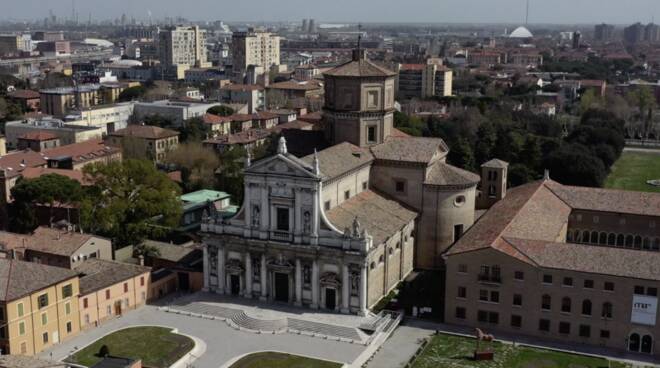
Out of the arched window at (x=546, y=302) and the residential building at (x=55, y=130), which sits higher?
the residential building at (x=55, y=130)

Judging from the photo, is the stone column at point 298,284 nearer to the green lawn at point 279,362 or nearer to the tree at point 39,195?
the green lawn at point 279,362

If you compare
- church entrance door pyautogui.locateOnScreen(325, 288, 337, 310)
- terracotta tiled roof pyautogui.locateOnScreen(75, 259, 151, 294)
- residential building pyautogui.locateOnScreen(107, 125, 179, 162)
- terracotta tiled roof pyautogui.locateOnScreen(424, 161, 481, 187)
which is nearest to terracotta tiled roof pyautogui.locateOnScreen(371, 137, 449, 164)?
terracotta tiled roof pyautogui.locateOnScreen(424, 161, 481, 187)

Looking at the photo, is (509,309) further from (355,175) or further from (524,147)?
(524,147)

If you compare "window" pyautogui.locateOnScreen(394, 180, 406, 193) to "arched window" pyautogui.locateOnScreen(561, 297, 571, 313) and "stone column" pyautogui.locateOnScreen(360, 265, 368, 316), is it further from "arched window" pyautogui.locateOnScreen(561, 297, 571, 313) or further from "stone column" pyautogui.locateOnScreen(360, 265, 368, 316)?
"arched window" pyautogui.locateOnScreen(561, 297, 571, 313)

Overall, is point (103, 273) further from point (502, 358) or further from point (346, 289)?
point (502, 358)

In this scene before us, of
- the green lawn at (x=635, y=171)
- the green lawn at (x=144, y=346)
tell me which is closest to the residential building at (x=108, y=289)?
the green lawn at (x=144, y=346)
